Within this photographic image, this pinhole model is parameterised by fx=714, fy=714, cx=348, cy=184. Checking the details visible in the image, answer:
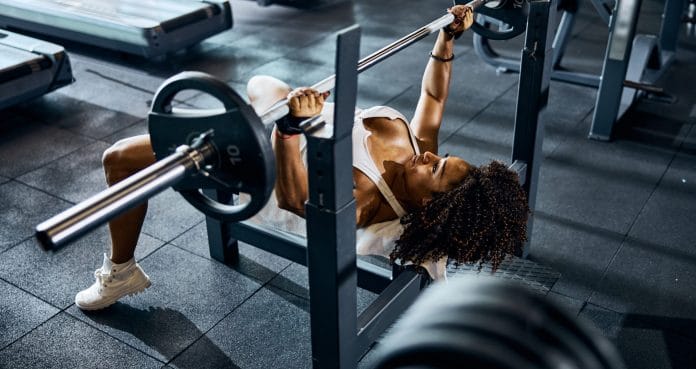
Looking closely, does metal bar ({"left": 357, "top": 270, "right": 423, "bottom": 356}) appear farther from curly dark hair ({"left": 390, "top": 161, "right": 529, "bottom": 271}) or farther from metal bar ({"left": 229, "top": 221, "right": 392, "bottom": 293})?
metal bar ({"left": 229, "top": 221, "right": 392, "bottom": 293})

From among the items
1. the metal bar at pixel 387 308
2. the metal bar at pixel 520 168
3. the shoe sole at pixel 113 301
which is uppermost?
the metal bar at pixel 520 168

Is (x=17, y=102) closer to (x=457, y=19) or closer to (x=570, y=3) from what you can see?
(x=457, y=19)

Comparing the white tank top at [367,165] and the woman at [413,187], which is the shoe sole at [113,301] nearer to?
the woman at [413,187]

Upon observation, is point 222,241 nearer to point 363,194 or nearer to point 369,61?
point 363,194

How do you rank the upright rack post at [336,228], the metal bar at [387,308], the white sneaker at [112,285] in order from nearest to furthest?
the upright rack post at [336,228] → the metal bar at [387,308] → the white sneaker at [112,285]

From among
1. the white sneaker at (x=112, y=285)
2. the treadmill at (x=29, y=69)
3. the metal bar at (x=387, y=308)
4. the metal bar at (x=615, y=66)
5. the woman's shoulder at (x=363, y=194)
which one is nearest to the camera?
the metal bar at (x=387, y=308)

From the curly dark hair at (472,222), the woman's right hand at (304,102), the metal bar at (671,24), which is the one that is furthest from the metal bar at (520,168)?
the metal bar at (671,24)

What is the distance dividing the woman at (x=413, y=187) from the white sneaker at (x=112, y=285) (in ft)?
0.23

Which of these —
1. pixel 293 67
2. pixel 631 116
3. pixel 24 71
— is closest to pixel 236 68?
pixel 293 67

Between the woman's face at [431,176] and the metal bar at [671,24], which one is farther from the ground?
the woman's face at [431,176]

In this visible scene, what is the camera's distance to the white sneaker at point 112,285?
2.24m

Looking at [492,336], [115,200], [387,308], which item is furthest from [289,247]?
[492,336]

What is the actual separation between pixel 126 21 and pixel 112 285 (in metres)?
2.48

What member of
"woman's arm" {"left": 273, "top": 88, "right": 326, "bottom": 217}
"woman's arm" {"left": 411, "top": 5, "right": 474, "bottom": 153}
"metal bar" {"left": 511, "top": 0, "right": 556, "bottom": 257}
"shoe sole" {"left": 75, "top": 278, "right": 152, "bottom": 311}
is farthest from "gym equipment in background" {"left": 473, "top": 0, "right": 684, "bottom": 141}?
"shoe sole" {"left": 75, "top": 278, "right": 152, "bottom": 311}
